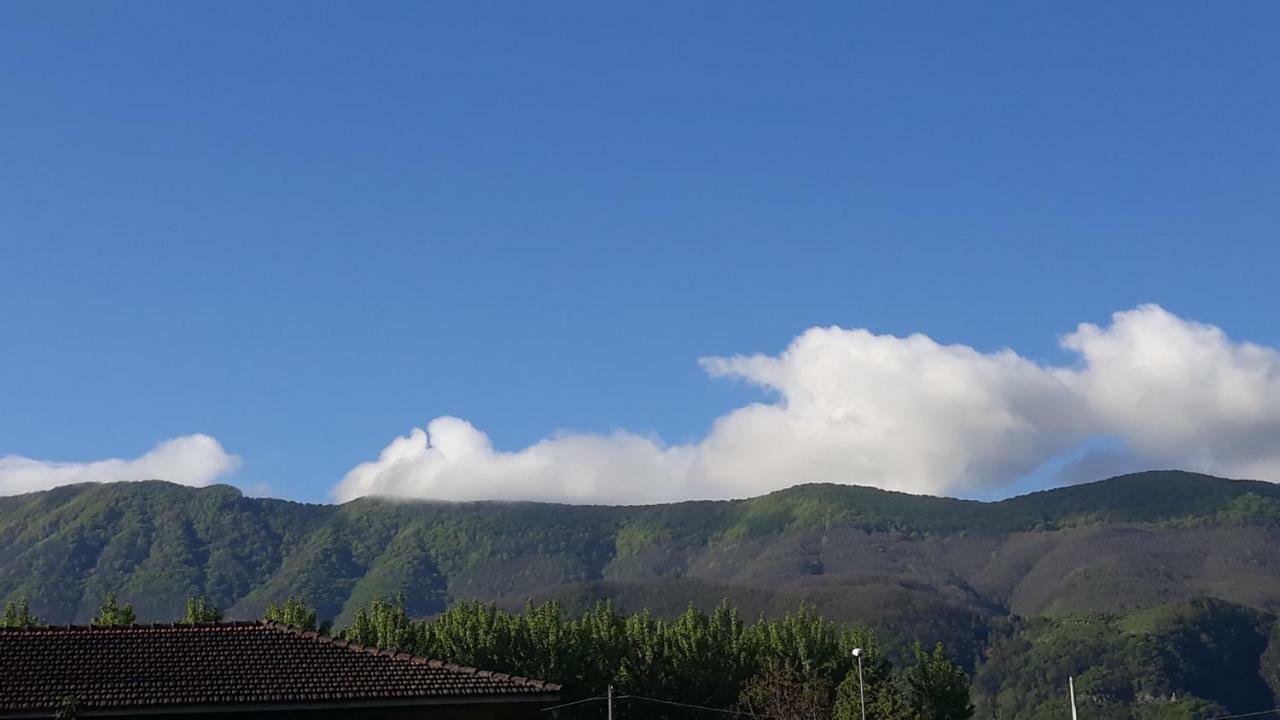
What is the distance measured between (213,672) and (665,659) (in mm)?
63760

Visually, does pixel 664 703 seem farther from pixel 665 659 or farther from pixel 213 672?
pixel 213 672

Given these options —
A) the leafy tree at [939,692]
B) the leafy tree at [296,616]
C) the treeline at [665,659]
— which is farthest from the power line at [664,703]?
the leafy tree at [296,616]

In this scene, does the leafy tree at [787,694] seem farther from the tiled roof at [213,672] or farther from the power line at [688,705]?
the tiled roof at [213,672]

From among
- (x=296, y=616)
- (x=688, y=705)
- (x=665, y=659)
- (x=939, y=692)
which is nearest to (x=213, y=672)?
(x=688, y=705)

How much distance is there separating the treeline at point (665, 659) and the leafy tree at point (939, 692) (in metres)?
0.11

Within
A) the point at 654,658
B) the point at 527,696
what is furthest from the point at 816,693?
the point at 527,696

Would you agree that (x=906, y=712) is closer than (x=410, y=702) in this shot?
No

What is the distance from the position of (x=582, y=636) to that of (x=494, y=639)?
21.0ft

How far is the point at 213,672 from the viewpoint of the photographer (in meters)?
41.1

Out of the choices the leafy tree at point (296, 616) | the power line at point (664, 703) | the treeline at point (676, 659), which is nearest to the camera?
the power line at point (664, 703)

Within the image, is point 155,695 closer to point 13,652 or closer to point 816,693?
point 13,652

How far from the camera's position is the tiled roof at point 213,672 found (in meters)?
39.5

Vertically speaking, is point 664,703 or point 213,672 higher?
point 213,672

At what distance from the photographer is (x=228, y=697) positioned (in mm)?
39719
